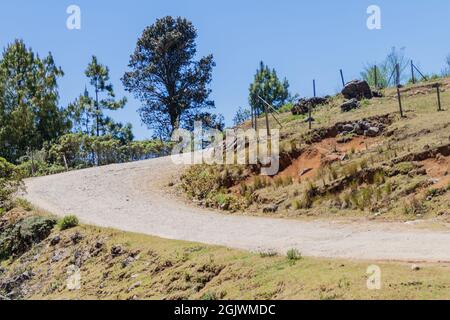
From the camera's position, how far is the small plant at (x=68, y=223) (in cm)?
1930

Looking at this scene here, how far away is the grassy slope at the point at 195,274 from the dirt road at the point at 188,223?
3.13ft

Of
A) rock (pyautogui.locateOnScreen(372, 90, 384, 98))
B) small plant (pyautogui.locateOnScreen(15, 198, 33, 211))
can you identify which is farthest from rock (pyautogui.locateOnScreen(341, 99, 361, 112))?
small plant (pyautogui.locateOnScreen(15, 198, 33, 211))

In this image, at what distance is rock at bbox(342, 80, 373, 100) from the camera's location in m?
33.2

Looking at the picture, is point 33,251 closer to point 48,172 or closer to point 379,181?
point 379,181

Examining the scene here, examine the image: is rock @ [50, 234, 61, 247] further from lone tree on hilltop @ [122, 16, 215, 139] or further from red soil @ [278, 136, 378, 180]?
lone tree on hilltop @ [122, 16, 215, 139]

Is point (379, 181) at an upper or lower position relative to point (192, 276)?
upper

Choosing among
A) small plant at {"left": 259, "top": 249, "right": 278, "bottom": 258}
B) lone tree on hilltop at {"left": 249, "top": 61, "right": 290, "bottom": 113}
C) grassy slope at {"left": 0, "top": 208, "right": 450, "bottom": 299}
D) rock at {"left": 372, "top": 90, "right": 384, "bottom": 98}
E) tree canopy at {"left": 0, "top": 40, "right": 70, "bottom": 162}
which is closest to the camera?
grassy slope at {"left": 0, "top": 208, "right": 450, "bottom": 299}

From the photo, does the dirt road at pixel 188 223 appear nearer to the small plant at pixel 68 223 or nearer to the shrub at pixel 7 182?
the small plant at pixel 68 223

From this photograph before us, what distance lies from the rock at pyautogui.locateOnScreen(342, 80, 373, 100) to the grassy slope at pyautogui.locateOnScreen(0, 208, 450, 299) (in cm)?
1977

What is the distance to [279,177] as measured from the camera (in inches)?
896

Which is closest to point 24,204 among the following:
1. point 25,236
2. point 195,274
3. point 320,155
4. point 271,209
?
point 25,236

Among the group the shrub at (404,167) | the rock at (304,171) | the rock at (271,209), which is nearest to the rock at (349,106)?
the rock at (304,171)
